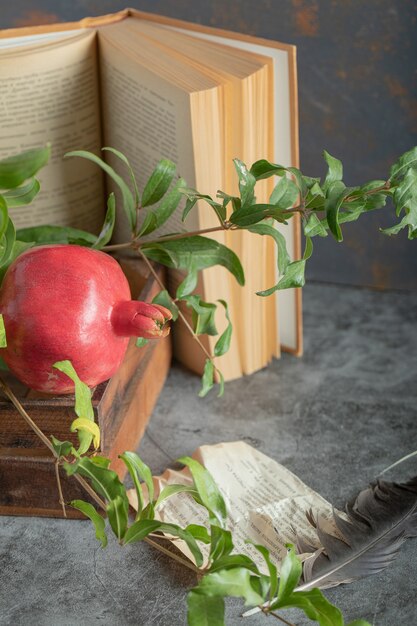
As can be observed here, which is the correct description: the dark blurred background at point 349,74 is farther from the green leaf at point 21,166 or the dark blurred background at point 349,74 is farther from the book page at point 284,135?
the green leaf at point 21,166

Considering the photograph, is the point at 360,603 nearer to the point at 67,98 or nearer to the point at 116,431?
the point at 116,431

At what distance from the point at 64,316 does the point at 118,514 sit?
0.17 m

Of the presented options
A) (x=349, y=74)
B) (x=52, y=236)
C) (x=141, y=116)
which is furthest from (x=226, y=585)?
(x=349, y=74)

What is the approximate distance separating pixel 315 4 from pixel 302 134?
0.16m

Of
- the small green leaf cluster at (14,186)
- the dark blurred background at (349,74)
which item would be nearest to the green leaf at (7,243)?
the small green leaf cluster at (14,186)

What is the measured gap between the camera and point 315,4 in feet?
3.58

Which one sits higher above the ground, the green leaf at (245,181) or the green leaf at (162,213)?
the green leaf at (245,181)

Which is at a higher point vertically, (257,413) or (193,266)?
(193,266)

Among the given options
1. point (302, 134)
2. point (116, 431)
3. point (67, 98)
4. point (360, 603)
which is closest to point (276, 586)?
point (360, 603)

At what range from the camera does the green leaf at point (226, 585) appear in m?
0.56

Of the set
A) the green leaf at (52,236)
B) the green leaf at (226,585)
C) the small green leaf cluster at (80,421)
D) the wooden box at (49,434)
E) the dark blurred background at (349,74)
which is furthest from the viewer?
the dark blurred background at (349,74)

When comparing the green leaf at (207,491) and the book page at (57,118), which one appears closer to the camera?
the green leaf at (207,491)

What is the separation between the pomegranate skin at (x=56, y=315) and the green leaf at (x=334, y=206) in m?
0.19

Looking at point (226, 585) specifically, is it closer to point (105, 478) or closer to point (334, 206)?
point (105, 478)
